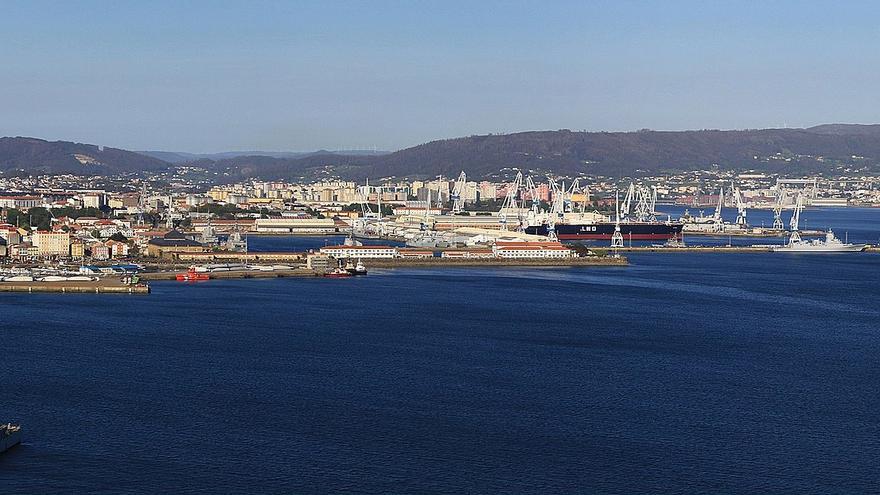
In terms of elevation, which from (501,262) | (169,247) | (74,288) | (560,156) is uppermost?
(560,156)

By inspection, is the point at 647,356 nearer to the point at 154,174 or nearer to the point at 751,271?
the point at 751,271

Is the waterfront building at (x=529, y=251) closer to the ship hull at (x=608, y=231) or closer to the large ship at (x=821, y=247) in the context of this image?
the large ship at (x=821, y=247)

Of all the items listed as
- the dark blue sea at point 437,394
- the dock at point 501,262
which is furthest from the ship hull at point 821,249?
the dark blue sea at point 437,394

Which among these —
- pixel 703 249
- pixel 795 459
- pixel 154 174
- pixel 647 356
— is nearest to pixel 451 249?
pixel 703 249

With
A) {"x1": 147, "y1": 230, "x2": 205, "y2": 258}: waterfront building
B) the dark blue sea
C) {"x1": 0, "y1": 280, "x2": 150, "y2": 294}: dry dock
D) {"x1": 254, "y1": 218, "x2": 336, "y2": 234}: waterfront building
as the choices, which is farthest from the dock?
{"x1": 254, "y1": 218, "x2": 336, "y2": 234}: waterfront building

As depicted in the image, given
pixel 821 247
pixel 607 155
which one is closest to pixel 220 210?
pixel 821 247

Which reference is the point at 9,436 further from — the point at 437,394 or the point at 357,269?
the point at 357,269
